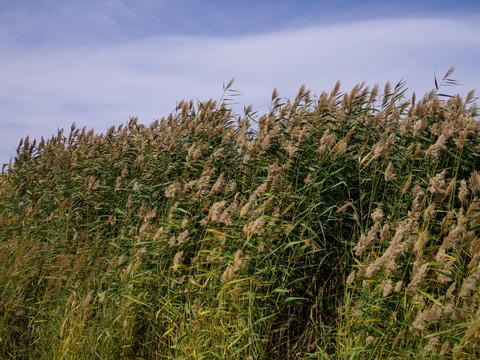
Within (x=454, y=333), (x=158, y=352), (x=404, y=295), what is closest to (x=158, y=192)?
(x=158, y=352)

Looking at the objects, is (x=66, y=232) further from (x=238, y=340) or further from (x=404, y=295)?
(x=404, y=295)

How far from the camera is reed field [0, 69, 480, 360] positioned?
11.5ft

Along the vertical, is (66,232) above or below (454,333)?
above

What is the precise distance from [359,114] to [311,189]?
3.94 feet

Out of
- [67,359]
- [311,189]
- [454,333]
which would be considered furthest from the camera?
[311,189]

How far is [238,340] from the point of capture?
360 cm

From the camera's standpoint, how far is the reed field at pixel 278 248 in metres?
3.52

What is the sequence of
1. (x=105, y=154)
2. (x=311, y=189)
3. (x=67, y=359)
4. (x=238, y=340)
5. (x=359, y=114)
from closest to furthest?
(x=238, y=340)
(x=67, y=359)
(x=311, y=189)
(x=359, y=114)
(x=105, y=154)

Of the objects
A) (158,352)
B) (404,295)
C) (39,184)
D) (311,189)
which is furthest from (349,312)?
(39,184)

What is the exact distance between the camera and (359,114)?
5105 mm

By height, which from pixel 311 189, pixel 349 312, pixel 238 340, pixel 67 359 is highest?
pixel 311 189

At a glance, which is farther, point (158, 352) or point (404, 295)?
A: point (158, 352)

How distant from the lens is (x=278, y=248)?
12.3 feet

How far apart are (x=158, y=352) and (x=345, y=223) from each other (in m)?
2.01
